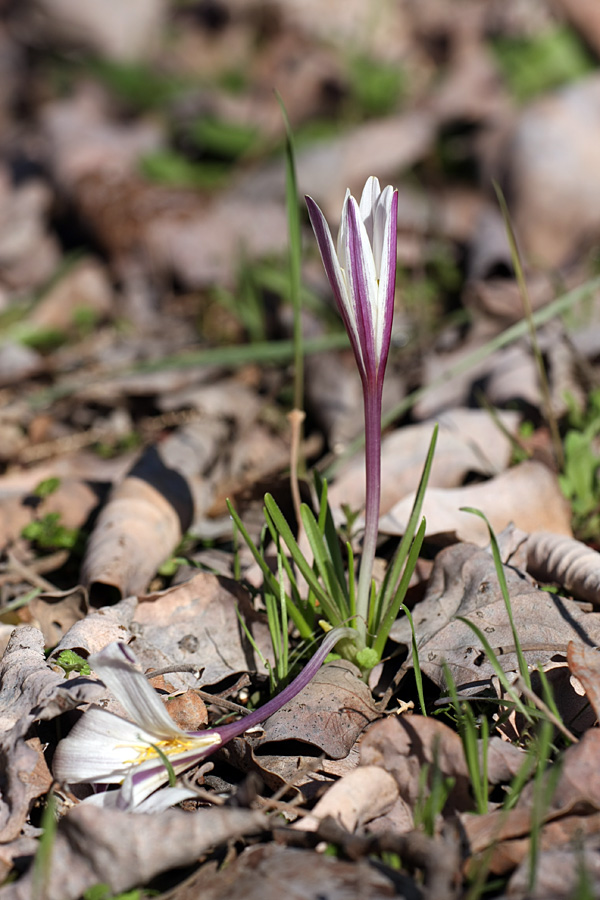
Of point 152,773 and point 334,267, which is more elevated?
point 334,267

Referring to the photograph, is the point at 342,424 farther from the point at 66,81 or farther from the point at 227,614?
the point at 66,81

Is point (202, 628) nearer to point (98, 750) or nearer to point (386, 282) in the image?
point (98, 750)

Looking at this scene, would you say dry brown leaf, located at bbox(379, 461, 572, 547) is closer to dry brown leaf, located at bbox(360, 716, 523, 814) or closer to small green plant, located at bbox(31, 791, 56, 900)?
dry brown leaf, located at bbox(360, 716, 523, 814)

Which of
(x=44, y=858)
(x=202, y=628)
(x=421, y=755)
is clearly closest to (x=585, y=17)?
(x=202, y=628)

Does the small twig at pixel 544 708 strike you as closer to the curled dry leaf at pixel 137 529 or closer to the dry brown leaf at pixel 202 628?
the dry brown leaf at pixel 202 628

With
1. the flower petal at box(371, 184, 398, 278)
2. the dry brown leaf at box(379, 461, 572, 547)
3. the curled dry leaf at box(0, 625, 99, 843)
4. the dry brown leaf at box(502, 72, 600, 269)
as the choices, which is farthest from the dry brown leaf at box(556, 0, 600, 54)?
the curled dry leaf at box(0, 625, 99, 843)

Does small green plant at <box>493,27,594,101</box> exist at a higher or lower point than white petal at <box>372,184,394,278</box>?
higher

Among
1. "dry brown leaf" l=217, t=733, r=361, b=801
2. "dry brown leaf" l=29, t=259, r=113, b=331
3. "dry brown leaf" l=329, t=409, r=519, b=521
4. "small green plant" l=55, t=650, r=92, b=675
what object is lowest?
"dry brown leaf" l=217, t=733, r=361, b=801
